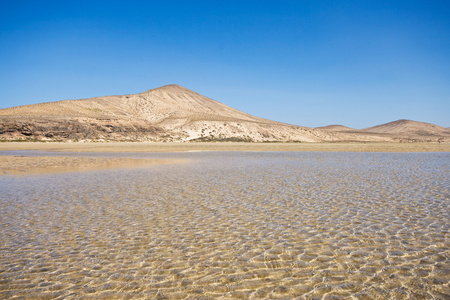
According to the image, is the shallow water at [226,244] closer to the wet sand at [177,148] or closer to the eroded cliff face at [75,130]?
the wet sand at [177,148]

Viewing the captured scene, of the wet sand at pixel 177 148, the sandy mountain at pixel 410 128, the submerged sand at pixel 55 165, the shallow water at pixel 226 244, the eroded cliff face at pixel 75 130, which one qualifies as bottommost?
the shallow water at pixel 226 244

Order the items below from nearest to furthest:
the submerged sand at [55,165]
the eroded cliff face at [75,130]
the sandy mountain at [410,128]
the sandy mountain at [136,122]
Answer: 1. the submerged sand at [55,165]
2. the eroded cliff face at [75,130]
3. the sandy mountain at [136,122]
4. the sandy mountain at [410,128]

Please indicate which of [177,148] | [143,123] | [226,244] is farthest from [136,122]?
[226,244]

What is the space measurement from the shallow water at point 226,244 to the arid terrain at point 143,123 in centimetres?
4983

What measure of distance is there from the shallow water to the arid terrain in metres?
49.8

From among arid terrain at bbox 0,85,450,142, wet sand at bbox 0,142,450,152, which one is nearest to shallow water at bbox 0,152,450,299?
wet sand at bbox 0,142,450,152

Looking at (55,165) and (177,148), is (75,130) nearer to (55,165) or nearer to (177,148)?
(177,148)

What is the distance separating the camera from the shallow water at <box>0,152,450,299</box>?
3.77 m

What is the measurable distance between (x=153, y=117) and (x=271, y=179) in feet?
293

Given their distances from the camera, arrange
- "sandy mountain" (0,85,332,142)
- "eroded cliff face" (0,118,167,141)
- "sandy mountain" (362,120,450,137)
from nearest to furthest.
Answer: "eroded cliff face" (0,118,167,141), "sandy mountain" (0,85,332,142), "sandy mountain" (362,120,450,137)

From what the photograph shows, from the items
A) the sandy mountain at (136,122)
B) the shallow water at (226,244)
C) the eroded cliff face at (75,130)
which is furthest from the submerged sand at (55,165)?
the sandy mountain at (136,122)

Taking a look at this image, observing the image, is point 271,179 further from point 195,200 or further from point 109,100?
point 109,100

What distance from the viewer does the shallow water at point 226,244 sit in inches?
148

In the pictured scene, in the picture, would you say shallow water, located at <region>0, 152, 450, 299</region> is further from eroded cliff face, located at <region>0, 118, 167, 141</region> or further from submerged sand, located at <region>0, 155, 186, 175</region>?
eroded cliff face, located at <region>0, 118, 167, 141</region>
